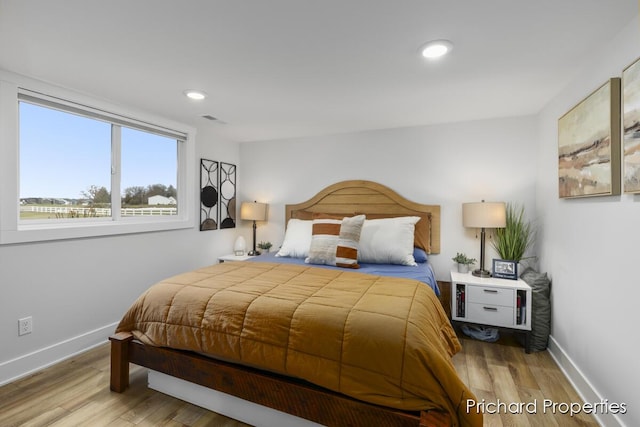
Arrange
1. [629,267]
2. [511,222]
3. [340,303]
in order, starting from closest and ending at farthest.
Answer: [629,267] < [340,303] < [511,222]

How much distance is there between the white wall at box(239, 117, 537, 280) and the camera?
10.3ft

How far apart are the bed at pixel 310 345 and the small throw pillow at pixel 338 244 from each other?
18.1 inches

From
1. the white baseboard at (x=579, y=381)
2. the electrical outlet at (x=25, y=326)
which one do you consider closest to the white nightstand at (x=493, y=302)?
the white baseboard at (x=579, y=381)

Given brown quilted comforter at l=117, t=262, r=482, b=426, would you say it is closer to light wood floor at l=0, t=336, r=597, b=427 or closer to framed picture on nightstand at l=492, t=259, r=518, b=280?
light wood floor at l=0, t=336, r=597, b=427

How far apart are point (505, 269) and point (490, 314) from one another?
474mm

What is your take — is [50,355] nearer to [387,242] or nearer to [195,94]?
[195,94]

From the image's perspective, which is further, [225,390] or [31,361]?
[31,361]

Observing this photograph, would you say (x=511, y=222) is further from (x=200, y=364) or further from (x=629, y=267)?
(x=200, y=364)

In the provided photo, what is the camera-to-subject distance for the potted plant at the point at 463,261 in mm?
3154

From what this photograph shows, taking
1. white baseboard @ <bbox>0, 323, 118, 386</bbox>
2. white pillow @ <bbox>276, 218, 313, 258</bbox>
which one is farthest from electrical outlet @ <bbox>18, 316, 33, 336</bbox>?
white pillow @ <bbox>276, 218, 313, 258</bbox>

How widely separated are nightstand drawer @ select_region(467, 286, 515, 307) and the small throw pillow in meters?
1.05

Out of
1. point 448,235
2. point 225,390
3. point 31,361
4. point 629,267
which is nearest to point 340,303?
point 225,390

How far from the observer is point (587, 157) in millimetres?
1922

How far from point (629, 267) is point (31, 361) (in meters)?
3.87
